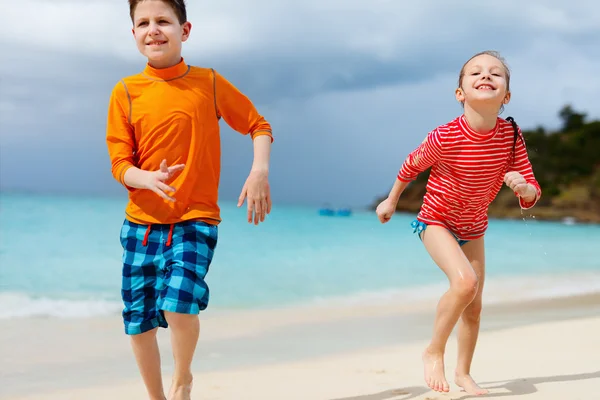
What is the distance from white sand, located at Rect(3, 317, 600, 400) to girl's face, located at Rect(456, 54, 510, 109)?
1.55 meters

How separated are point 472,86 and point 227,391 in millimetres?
2190

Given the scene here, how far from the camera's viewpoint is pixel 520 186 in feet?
10.3

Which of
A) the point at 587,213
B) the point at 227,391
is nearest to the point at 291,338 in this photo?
the point at 227,391

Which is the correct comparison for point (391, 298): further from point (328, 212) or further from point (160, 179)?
point (328, 212)

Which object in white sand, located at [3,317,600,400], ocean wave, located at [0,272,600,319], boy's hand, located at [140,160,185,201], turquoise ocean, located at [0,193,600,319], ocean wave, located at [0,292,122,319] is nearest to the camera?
boy's hand, located at [140,160,185,201]

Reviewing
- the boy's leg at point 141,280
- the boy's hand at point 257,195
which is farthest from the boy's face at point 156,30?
the boy's leg at point 141,280

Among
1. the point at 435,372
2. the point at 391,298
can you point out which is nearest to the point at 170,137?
the point at 435,372

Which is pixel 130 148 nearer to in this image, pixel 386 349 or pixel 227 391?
pixel 227 391

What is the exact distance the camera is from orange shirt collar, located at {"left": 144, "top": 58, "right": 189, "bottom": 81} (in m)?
2.99

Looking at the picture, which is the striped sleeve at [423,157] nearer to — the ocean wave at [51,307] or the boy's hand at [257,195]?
the boy's hand at [257,195]

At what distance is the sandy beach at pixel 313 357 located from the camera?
3877 millimetres

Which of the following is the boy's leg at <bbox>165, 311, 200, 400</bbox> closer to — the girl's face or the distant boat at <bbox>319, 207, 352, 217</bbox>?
the girl's face

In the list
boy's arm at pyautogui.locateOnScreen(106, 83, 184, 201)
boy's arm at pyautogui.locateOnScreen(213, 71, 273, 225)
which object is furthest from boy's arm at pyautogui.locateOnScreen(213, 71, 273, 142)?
boy's arm at pyautogui.locateOnScreen(106, 83, 184, 201)

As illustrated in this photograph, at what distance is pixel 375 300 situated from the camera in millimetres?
8531
